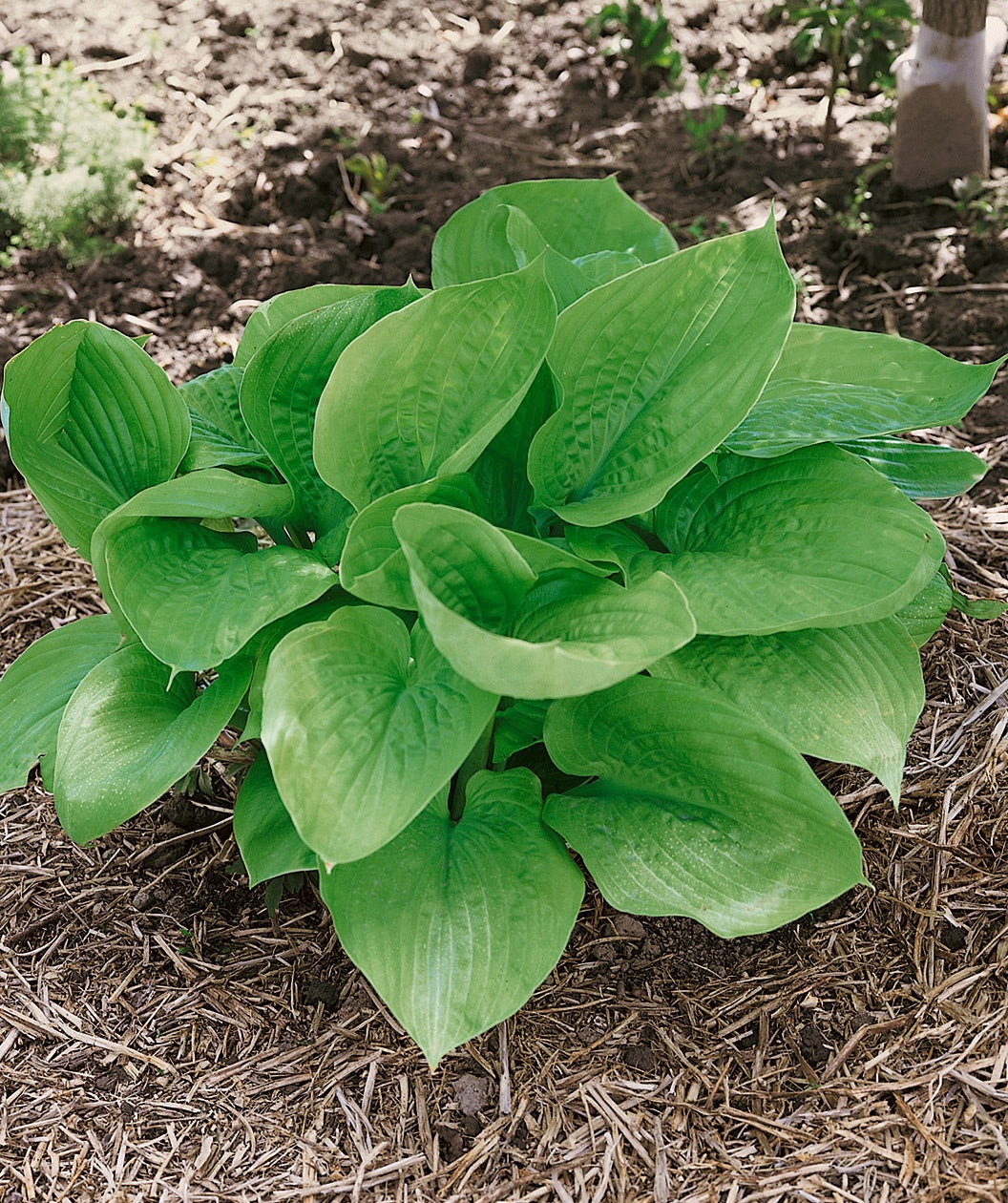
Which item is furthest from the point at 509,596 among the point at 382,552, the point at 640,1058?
the point at 640,1058

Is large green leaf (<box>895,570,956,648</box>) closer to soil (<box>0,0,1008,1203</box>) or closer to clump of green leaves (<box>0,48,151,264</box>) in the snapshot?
soil (<box>0,0,1008,1203</box>)

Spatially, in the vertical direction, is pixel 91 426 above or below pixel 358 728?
above

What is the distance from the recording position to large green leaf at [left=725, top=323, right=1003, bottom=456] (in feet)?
5.41

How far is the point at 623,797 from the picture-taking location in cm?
157

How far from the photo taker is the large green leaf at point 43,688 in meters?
1.73

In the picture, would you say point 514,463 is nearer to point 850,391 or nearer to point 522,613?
point 522,613

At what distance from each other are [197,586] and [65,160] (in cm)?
270

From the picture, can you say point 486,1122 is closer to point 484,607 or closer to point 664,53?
point 484,607

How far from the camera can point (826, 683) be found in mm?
1549

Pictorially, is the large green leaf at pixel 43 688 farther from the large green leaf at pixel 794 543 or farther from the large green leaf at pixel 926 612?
the large green leaf at pixel 926 612

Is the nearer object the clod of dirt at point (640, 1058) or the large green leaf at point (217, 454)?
the clod of dirt at point (640, 1058)

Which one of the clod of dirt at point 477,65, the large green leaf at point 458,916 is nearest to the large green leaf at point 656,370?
the large green leaf at point 458,916

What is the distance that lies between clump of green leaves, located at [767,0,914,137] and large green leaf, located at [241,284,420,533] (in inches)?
93.7

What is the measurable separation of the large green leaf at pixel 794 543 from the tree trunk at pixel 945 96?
2.06m
